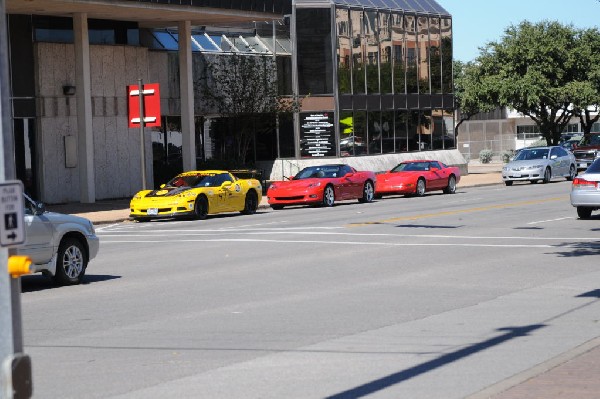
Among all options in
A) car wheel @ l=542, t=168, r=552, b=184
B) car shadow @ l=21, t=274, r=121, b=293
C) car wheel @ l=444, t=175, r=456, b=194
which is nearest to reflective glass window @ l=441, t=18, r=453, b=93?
car wheel @ l=542, t=168, r=552, b=184

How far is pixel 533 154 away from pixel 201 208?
21787 mm

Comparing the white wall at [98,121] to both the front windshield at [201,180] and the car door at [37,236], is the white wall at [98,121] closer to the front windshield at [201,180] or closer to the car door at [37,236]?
the front windshield at [201,180]

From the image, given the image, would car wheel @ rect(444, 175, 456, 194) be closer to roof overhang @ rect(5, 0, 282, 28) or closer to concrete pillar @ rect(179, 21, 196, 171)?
roof overhang @ rect(5, 0, 282, 28)

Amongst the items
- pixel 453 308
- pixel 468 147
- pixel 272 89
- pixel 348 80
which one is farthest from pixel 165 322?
pixel 468 147

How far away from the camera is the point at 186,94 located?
43438mm

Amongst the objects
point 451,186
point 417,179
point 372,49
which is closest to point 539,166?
point 451,186

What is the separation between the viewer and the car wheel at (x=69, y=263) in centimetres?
1661

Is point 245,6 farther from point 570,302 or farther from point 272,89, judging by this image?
point 570,302

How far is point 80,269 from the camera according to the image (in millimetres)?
16984

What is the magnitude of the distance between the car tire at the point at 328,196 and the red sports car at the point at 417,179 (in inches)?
196

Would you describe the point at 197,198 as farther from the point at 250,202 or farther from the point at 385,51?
→ the point at 385,51

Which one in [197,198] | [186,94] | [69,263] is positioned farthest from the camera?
[186,94]

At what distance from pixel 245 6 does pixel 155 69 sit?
508 cm

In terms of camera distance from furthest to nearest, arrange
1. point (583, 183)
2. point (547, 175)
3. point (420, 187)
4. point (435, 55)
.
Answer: point (435, 55)
point (547, 175)
point (420, 187)
point (583, 183)
